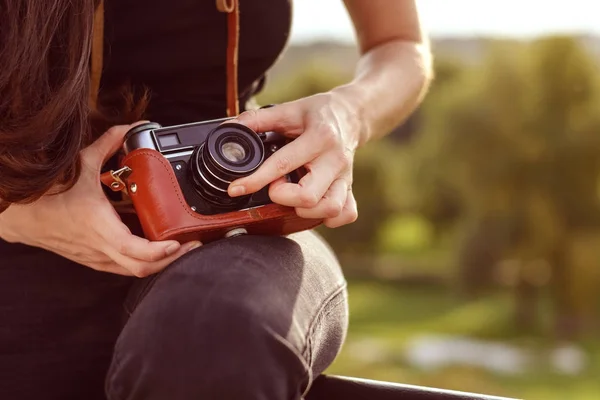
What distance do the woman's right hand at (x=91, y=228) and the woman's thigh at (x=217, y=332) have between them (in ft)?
0.22

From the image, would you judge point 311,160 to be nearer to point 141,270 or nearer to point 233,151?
point 233,151

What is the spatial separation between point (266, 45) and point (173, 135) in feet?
0.88

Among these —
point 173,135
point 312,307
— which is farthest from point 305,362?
point 173,135

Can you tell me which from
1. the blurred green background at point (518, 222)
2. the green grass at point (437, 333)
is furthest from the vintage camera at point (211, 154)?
the blurred green background at point (518, 222)

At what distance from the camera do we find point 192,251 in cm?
82

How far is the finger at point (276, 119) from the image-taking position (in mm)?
920

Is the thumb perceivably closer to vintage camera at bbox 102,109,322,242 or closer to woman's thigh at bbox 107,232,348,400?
vintage camera at bbox 102,109,322,242

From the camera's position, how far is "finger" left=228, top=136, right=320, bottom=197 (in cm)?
85

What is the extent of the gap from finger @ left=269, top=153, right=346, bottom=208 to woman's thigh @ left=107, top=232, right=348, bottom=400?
0.26 ft

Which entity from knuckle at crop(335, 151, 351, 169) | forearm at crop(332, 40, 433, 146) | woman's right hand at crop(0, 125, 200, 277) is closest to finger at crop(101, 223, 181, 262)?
woman's right hand at crop(0, 125, 200, 277)

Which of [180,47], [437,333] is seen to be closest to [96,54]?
[180,47]

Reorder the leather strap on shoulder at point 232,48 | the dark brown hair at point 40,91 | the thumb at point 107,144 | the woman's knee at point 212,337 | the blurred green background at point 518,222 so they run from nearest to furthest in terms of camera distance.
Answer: the woman's knee at point 212,337 < the dark brown hair at point 40,91 < the thumb at point 107,144 < the leather strap on shoulder at point 232,48 < the blurred green background at point 518,222

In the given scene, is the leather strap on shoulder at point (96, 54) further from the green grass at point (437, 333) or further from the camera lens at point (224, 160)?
the green grass at point (437, 333)

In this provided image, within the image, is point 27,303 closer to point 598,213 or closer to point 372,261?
point 598,213
